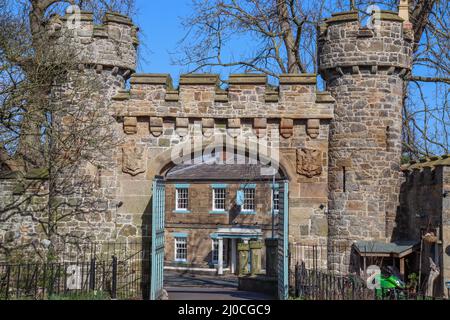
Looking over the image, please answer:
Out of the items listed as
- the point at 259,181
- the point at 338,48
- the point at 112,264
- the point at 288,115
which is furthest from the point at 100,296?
the point at 259,181

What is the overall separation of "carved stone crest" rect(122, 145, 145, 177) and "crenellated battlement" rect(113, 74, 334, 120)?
0.75 m

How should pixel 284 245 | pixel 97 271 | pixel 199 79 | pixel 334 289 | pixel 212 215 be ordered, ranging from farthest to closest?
pixel 212 215, pixel 199 79, pixel 97 271, pixel 284 245, pixel 334 289

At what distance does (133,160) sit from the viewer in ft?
49.2

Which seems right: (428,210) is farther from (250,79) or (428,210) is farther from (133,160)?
(133,160)

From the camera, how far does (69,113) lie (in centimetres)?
1489

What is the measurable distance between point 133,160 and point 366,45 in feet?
18.7

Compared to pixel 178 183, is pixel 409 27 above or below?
above

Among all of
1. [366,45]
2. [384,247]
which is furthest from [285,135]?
[384,247]

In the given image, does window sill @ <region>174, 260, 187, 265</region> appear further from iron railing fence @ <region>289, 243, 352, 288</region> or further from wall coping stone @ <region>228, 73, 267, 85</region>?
wall coping stone @ <region>228, 73, 267, 85</region>

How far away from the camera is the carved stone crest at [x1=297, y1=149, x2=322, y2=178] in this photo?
1478 cm

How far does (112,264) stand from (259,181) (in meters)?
18.7

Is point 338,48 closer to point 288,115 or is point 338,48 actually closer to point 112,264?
point 288,115

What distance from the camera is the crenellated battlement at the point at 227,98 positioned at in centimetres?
1476

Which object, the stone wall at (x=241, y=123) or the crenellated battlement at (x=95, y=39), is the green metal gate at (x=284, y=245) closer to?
the stone wall at (x=241, y=123)
